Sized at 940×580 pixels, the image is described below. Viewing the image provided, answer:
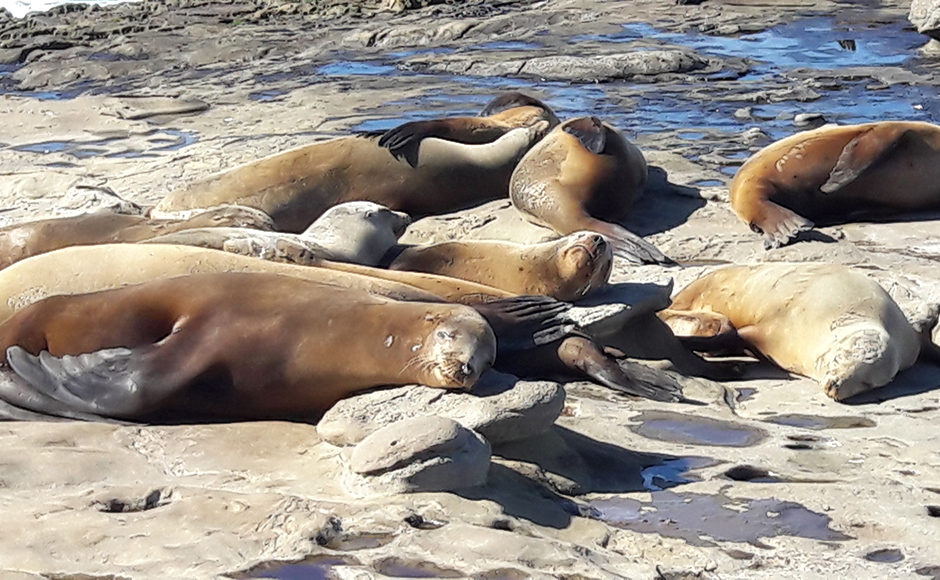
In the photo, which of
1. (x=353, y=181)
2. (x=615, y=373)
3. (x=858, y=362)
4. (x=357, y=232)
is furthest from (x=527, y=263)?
(x=353, y=181)

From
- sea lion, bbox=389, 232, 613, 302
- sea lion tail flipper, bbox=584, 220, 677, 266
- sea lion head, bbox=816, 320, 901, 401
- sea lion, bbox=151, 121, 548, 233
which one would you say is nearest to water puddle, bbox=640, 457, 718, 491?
sea lion head, bbox=816, 320, 901, 401

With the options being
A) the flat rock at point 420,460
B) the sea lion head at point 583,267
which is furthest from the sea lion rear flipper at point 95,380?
the sea lion head at point 583,267

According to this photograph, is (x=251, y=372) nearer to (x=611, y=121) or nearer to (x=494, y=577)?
(x=494, y=577)

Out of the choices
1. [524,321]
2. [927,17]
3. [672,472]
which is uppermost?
[524,321]

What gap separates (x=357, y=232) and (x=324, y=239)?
0.58 ft

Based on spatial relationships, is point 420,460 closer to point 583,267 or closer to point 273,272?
point 273,272

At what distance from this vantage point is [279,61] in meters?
15.2

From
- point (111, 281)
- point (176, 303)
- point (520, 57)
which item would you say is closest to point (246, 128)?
point (520, 57)

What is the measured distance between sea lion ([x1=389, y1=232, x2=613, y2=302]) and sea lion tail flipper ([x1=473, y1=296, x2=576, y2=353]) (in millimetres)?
442

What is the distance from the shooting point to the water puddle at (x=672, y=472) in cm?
372

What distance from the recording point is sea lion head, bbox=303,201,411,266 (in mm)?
5605

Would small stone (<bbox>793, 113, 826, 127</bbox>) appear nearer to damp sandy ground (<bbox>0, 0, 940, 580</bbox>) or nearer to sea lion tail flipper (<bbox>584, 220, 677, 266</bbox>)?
damp sandy ground (<bbox>0, 0, 940, 580</bbox>)

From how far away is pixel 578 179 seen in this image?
7.33 meters

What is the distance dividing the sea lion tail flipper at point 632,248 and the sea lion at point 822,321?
1.55ft
